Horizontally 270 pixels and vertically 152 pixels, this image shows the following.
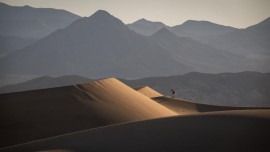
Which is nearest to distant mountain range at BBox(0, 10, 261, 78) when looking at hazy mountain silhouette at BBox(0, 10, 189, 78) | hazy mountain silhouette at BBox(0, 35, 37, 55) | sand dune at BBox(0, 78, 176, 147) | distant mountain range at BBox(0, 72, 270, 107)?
hazy mountain silhouette at BBox(0, 10, 189, 78)

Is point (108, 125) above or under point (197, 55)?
above

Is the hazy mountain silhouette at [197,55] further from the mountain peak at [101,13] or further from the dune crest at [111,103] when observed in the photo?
the dune crest at [111,103]

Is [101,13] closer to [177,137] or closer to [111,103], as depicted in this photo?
[111,103]

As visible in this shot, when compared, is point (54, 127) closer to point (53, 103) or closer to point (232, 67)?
point (53, 103)

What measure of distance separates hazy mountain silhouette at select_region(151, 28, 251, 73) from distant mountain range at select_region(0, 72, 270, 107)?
51.5 m

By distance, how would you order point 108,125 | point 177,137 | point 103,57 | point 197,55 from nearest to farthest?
point 177,137 < point 108,125 < point 103,57 < point 197,55

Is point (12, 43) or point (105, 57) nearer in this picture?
point (105, 57)

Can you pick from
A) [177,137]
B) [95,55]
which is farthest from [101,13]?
[177,137]

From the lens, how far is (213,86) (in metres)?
51.6

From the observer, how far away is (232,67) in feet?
388

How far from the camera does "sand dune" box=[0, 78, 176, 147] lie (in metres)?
7.40

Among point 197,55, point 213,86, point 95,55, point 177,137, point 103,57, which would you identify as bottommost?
point 213,86

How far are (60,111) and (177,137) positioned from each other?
4.40 metres

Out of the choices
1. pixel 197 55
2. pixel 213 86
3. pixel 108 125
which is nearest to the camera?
pixel 108 125
